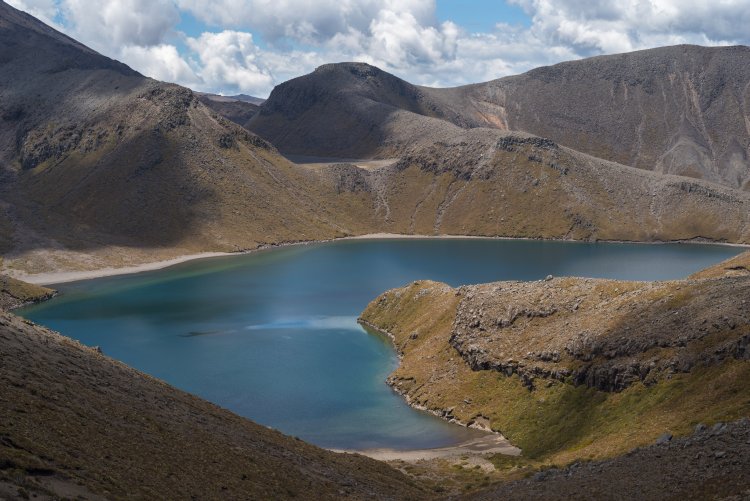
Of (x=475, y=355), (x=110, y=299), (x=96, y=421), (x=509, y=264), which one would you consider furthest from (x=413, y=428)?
(x=509, y=264)

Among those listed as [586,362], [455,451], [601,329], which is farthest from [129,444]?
[601,329]

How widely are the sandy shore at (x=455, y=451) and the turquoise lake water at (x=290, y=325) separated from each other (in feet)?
6.66

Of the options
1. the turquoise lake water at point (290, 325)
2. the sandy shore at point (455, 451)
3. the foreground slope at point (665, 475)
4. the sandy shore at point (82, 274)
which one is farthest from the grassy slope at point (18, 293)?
the foreground slope at point (665, 475)

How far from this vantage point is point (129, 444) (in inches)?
1512

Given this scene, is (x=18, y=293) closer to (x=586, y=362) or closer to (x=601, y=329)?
(x=586, y=362)

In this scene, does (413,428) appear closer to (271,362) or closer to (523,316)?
(523,316)

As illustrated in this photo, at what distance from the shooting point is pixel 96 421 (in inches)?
1561

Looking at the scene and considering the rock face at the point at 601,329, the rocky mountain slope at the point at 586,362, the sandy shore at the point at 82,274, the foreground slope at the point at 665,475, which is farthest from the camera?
the sandy shore at the point at 82,274

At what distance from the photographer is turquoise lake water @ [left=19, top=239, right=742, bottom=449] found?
249 feet

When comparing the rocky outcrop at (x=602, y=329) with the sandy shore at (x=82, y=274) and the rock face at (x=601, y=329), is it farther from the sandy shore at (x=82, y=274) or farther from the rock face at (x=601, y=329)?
the sandy shore at (x=82, y=274)

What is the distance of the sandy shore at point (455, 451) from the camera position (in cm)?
6244

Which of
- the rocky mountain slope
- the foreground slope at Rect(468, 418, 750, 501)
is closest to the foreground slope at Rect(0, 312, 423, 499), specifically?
the foreground slope at Rect(468, 418, 750, 501)

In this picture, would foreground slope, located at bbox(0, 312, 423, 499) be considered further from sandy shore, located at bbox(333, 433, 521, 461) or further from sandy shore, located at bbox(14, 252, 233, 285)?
sandy shore, located at bbox(14, 252, 233, 285)

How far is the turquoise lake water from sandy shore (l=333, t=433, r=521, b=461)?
203 centimetres
